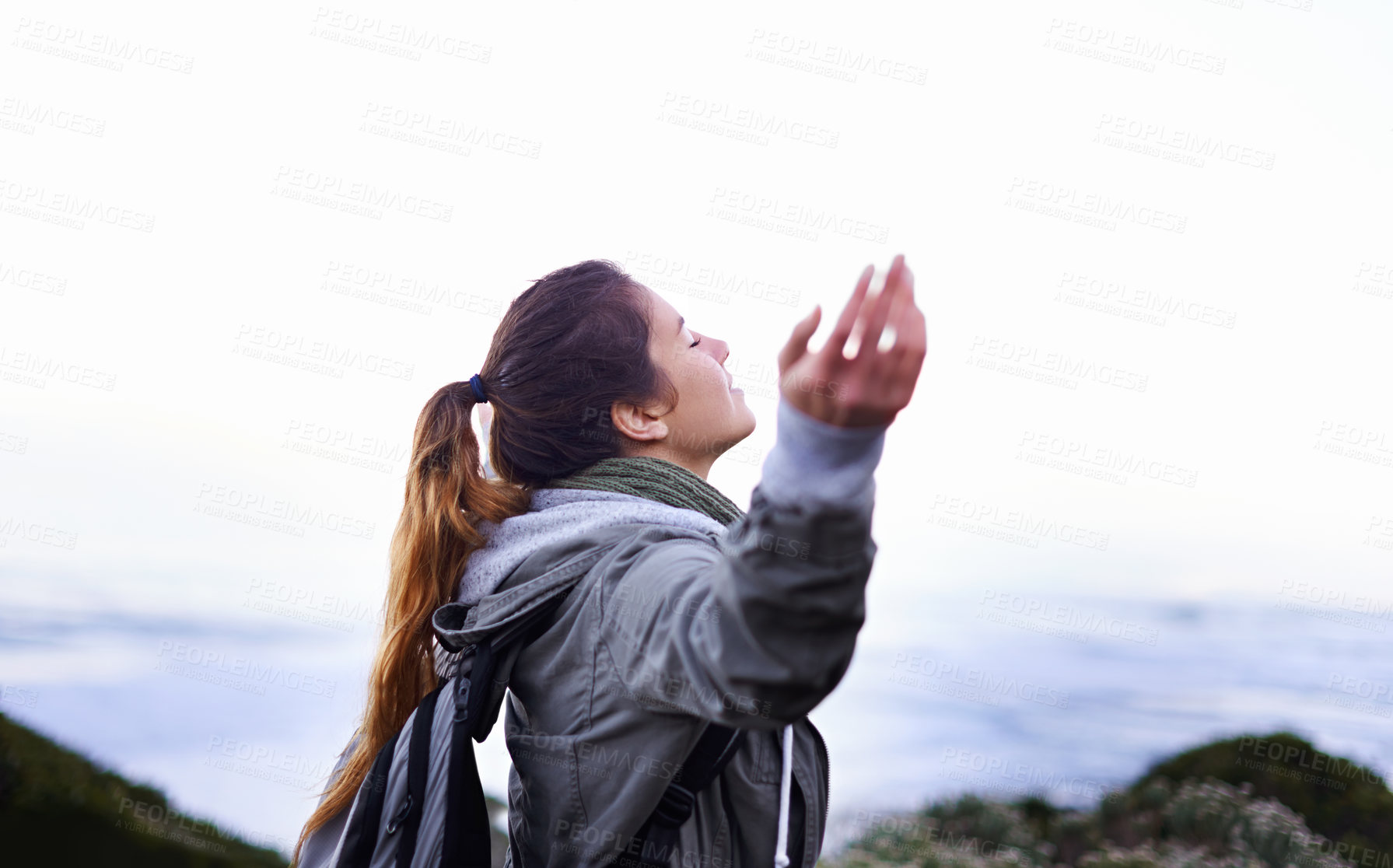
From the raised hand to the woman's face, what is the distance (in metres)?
1.07

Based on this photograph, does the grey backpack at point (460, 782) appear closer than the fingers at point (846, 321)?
No

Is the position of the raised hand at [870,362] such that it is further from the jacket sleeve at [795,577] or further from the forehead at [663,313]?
the forehead at [663,313]

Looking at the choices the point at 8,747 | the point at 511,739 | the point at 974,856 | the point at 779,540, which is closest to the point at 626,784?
Answer: the point at 511,739

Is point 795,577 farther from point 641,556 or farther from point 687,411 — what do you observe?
point 687,411

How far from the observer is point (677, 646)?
1010 millimetres

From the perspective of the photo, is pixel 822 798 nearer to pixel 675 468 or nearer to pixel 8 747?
pixel 675 468

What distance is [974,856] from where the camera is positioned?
4309 mm

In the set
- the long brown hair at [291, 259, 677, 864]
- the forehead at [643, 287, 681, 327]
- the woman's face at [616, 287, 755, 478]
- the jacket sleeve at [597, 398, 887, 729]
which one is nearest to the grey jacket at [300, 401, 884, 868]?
the jacket sleeve at [597, 398, 887, 729]

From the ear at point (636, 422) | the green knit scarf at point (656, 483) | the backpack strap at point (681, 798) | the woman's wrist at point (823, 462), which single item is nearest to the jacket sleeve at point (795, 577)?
the woman's wrist at point (823, 462)

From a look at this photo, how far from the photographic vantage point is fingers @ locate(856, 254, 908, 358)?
0.80m

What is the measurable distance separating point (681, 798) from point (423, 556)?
2.51 feet

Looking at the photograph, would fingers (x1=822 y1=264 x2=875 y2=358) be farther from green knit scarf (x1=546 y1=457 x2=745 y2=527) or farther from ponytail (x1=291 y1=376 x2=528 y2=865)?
ponytail (x1=291 y1=376 x2=528 y2=865)

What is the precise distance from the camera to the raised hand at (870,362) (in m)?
0.81

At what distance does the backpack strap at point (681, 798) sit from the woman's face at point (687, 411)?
66 centimetres
